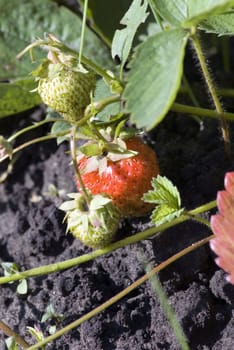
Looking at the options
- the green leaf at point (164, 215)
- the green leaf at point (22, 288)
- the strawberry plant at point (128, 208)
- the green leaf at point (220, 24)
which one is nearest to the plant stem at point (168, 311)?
the strawberry plant at point (128, 208)

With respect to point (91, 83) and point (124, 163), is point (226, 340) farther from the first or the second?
point (91, 83)

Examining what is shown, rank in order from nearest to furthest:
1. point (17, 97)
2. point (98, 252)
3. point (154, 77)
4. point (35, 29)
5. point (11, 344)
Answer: point (154, 77), point (11, 344), point (98, 252), point (17, 97), point (35, 29)

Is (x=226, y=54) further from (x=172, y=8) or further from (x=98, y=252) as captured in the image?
(x=98, y=252)

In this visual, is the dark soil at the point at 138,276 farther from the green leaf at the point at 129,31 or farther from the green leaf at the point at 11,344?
the green leaf at the point at 129,31

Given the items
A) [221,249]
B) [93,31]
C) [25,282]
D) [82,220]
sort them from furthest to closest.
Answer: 1. [93,31]
2. [25,282]
3. [82,220]
4. [221,249]

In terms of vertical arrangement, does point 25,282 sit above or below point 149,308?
above

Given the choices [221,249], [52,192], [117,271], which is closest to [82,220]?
[117,271]

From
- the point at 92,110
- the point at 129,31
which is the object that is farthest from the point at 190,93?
the point at 92,110
